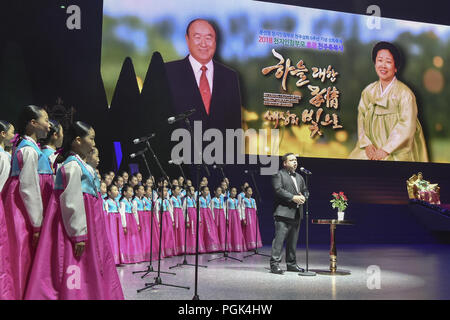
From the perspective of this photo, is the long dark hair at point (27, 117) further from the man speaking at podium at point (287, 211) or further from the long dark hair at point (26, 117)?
the man speaking at podium at point (287, 211)

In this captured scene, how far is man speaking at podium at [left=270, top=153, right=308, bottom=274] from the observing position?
6.10 meters

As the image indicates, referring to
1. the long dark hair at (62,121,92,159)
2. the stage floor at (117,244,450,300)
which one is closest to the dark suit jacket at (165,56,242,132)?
the stage floor at (117,244,450,300)

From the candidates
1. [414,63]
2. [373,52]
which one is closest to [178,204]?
[373,52]

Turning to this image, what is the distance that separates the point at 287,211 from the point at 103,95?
6.03m

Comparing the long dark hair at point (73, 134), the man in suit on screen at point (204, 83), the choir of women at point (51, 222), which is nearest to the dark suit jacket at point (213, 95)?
the man in suit on screen at point (204, 83)

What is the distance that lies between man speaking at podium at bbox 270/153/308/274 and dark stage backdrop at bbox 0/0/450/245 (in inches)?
188

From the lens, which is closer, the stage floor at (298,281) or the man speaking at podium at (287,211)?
the stage floor at (298,281)

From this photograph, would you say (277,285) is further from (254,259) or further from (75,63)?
(75,63)

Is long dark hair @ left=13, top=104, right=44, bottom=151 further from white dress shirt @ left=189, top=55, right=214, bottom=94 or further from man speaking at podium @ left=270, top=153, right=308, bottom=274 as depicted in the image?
white dress shirt @ left=189, top=55, right=214, bottom=94

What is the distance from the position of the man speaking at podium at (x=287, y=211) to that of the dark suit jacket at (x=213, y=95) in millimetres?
5144

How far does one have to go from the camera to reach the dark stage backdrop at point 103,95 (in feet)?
32.9

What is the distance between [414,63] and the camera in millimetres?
13242

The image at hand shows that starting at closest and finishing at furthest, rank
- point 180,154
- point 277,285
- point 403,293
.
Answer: point 403,293, point 277,285, point 180,154

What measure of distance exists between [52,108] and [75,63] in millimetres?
1142
